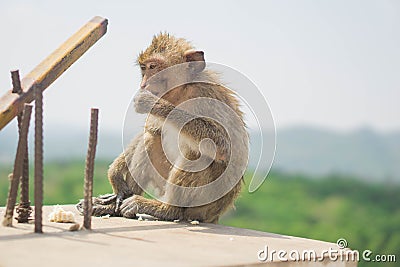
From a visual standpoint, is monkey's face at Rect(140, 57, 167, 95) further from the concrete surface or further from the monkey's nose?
the concrete surface

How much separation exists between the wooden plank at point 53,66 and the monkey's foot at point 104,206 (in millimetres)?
831

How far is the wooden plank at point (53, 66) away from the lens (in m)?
2.97

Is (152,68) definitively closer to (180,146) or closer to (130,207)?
(180,146)

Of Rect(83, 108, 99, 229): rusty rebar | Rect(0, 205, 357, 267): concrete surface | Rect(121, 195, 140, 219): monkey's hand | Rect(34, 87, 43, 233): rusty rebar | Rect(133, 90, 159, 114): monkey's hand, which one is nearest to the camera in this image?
Rect(0, 205, 357, 267): concrete surface

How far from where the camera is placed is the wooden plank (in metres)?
2.97

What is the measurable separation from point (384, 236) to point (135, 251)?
7.60m

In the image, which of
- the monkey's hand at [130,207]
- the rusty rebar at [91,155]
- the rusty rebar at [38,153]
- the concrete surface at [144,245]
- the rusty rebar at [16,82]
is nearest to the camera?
the concrete surface at [144,245]

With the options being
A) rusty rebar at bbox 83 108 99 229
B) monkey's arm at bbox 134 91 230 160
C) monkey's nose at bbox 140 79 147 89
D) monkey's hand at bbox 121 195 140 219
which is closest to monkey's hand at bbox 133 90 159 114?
monkey's arm at bbox 134 91 230 160

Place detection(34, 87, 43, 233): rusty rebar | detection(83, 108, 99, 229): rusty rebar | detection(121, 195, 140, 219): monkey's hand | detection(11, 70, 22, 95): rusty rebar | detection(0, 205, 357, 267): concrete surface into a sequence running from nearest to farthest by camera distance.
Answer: detection(0, 205, 357, 267): concrete surface, detection(34, 87, 43, 233): rusty rebar, detection(83, 108, 99, 229): rusty rebar, detection(11, 70, 22, 95): rusty rebar, detection(121, 195, 140, 219): monkey's hand

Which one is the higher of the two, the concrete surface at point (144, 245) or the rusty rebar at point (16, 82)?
the rusty rebar at point (16, 82)

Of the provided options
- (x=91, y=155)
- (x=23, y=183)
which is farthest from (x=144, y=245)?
(x=23, y=183)

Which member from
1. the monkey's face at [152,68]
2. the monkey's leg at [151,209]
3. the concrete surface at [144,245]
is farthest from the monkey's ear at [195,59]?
the concrete surface at [144,245]

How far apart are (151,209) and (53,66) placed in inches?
36.7

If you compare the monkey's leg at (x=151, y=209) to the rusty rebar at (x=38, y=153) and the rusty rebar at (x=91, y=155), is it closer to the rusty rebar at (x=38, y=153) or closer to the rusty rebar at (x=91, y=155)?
the rusty rebar at (x=91, y=155)
